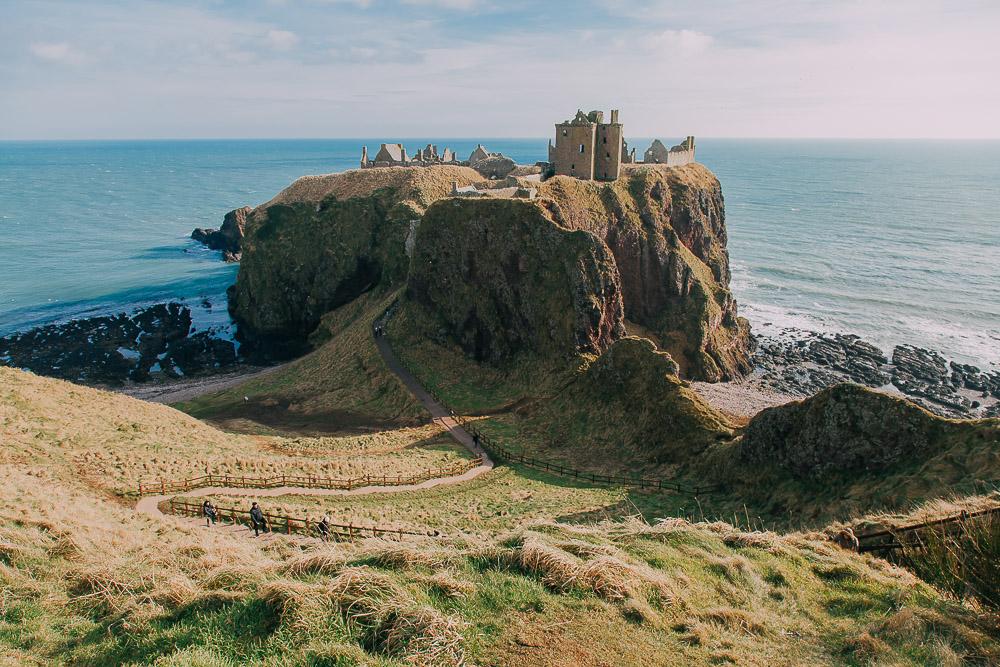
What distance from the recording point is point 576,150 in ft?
220

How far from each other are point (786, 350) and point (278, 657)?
241ft

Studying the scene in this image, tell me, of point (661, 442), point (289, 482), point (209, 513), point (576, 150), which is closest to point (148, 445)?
point (289, 482)

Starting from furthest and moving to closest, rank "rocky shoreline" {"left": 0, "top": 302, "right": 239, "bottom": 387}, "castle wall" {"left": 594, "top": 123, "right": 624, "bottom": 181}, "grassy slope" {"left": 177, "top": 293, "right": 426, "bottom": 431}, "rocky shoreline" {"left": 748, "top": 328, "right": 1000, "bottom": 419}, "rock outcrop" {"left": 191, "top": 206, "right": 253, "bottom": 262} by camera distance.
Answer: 1. "rock outcrop" {"left": 191, "top": 206, "right": 253, "bottom": 262}
2. "rocky shoreline" {"left": 0, "top": 302, "right": 239, "bottom": 387}
3. "castle wall" {"left": 594, "top": 123, "right": 624, "bottom": 181}
4. "rocky shoreline" {"left": 748, "top": 328, "right": 1000, "bottom": 419}
5. "grassy slope" {"left": 177, "top": 293, "right": 426, "bottom": 431}

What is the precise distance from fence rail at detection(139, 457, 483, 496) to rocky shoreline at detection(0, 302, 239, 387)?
46.3 metres

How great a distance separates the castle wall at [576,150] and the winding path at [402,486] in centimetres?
2932

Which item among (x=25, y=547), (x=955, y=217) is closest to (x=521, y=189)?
(x=25, y=547)

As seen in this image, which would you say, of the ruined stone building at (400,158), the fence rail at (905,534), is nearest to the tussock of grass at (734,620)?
the fence rail at (905,534)

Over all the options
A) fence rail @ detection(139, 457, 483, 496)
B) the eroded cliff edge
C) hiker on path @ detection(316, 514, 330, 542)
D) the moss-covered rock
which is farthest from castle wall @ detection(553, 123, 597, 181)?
hiker on path @ detection(316, 514, 330, 542)

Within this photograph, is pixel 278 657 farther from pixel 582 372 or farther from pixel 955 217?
pixel 955 217

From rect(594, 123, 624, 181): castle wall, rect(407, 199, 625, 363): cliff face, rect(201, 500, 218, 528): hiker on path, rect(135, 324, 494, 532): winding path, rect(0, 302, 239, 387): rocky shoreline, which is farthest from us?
rect(0, 302, 239, 387): rocky shoreline

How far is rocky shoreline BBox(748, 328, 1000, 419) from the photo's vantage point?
58062mm

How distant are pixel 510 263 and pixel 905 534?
38.8m

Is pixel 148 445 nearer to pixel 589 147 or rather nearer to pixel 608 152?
pixel 589 147

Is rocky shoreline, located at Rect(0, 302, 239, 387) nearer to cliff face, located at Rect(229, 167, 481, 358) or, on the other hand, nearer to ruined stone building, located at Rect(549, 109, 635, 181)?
cliff face, located at Rect(229, 167, 481, 358)
